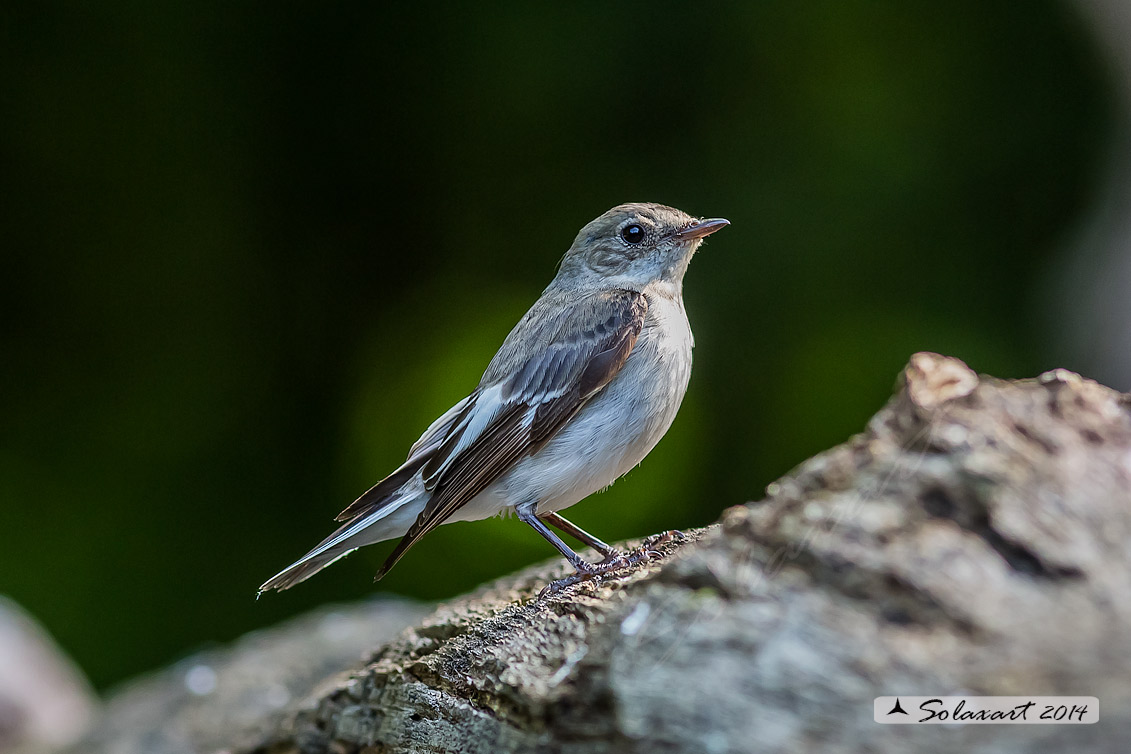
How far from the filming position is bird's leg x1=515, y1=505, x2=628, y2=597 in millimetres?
3043

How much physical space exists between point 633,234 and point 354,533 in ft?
5.61

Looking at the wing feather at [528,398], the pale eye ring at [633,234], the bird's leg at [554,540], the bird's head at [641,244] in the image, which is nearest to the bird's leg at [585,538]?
the bird's leg at [554,540]

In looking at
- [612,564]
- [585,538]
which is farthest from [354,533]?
[612,564]

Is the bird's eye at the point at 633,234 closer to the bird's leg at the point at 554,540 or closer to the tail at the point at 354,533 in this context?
the bird's leg at the point at 554,540

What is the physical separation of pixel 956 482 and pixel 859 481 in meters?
0.18

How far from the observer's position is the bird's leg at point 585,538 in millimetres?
3316

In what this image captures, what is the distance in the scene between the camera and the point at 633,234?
3.94 metres

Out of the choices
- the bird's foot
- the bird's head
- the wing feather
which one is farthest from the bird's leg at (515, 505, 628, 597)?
the bird's head

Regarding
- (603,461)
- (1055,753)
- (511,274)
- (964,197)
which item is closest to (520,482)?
(603,461)

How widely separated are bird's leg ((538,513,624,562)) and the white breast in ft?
0.67

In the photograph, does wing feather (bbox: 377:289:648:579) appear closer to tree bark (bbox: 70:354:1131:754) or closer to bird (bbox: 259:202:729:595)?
bird (bbox: 259:202:729:595)

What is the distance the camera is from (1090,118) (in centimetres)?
595

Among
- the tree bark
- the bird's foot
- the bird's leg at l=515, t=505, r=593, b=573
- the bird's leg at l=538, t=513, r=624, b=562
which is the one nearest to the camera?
the tree bark

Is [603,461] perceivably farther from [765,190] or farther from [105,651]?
[105,651]
